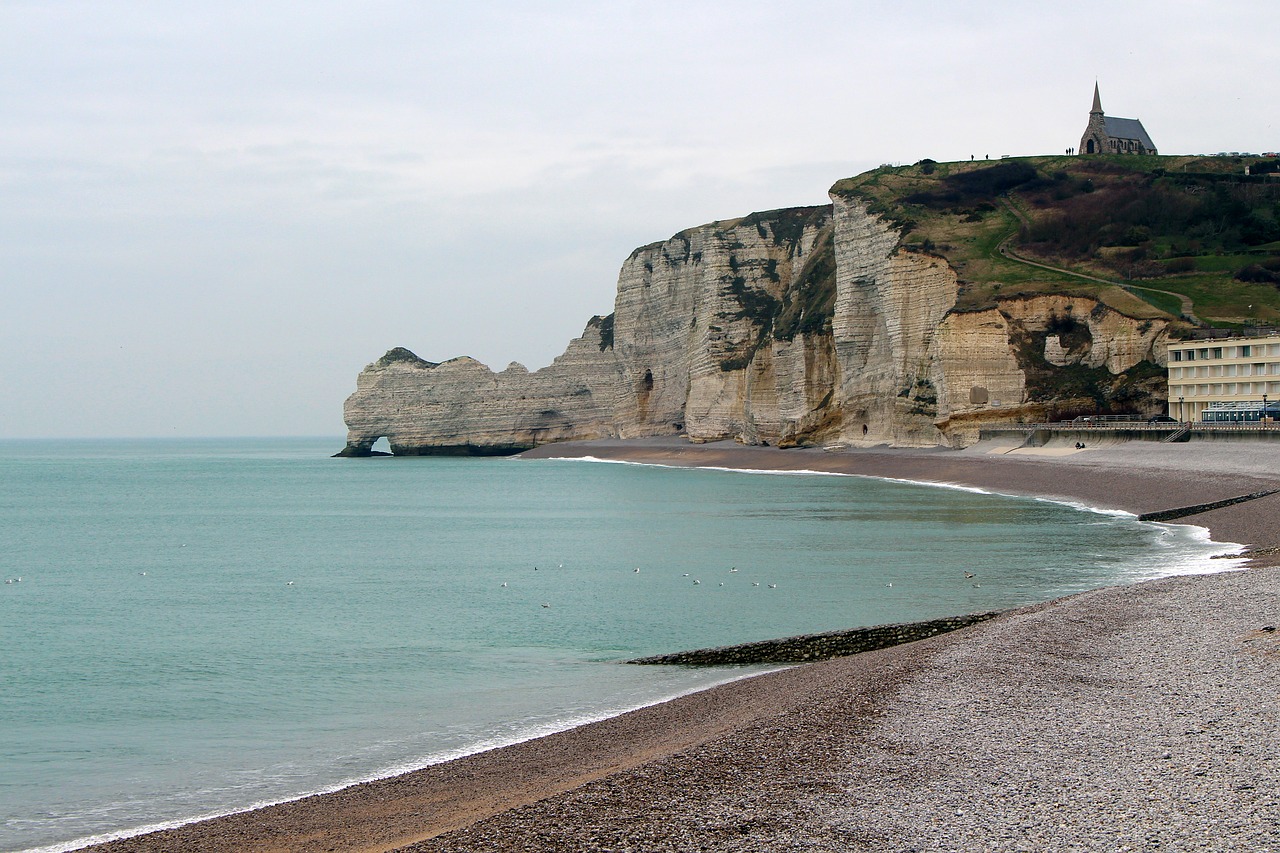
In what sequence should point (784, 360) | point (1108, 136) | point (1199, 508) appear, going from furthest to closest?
point (1108, 136) → point (784, 360) → point (1199, 508)

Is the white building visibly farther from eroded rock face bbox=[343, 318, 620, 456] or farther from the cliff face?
eroded rock face bbox=[343, 318, 620, 456]

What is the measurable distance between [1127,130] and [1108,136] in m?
3.83

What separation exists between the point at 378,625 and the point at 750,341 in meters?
77.0

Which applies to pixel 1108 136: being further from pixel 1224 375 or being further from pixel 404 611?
pixel 404 611

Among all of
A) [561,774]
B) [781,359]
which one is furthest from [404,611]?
[781,359]

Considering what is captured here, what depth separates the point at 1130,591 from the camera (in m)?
20.1

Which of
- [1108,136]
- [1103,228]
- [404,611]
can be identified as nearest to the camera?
[404,611]

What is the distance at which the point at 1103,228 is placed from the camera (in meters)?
77.9

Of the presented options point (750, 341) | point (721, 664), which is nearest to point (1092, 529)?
point (721, 664)

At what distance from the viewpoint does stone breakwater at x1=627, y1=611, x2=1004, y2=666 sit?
17.6 meters

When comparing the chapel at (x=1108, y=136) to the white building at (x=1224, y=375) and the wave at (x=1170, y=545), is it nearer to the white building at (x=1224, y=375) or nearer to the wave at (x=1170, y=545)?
the white building at (x=1224, y=375)

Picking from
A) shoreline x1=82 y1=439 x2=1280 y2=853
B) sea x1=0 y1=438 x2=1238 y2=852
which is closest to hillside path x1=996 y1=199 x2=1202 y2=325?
sea x1=0 y1=438 x2=1238 y2=852

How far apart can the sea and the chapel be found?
7445cm

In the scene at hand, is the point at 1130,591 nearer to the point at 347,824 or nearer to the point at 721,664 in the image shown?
the point at 721,664
